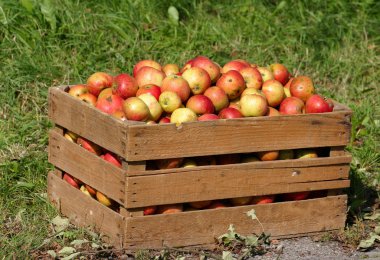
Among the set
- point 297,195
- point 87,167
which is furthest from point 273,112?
point 87,167

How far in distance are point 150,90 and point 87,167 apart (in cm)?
53

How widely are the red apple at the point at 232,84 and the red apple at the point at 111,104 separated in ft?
1.95

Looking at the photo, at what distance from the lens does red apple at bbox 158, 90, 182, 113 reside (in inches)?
167

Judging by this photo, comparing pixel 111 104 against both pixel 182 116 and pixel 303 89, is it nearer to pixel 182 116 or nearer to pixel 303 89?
pixel 182 116

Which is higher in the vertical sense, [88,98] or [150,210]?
[88,98]

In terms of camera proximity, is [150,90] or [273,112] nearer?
[150,90]

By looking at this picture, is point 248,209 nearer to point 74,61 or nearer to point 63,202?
point 63,202

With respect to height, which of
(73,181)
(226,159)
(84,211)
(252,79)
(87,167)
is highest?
(252,79)

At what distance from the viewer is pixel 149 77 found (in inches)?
176

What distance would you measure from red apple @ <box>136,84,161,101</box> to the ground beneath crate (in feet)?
3.31

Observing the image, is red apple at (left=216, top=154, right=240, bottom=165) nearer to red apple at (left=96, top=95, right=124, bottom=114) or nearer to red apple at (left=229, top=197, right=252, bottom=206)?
red apple at (left=229, top=197, right=252, bottom=206)

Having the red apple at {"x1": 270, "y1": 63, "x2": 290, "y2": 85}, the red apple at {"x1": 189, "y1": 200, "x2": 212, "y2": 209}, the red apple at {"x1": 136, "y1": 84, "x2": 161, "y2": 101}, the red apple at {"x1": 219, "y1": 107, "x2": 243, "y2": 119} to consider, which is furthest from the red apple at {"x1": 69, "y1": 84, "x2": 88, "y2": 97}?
the red apple at {"x1": 270, "y1": 63, "x2": 290, "y2": 85}

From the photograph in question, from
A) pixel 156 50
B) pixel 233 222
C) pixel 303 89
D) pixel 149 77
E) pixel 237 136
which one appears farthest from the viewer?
pixel 156 50

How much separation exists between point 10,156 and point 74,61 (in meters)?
1.09
